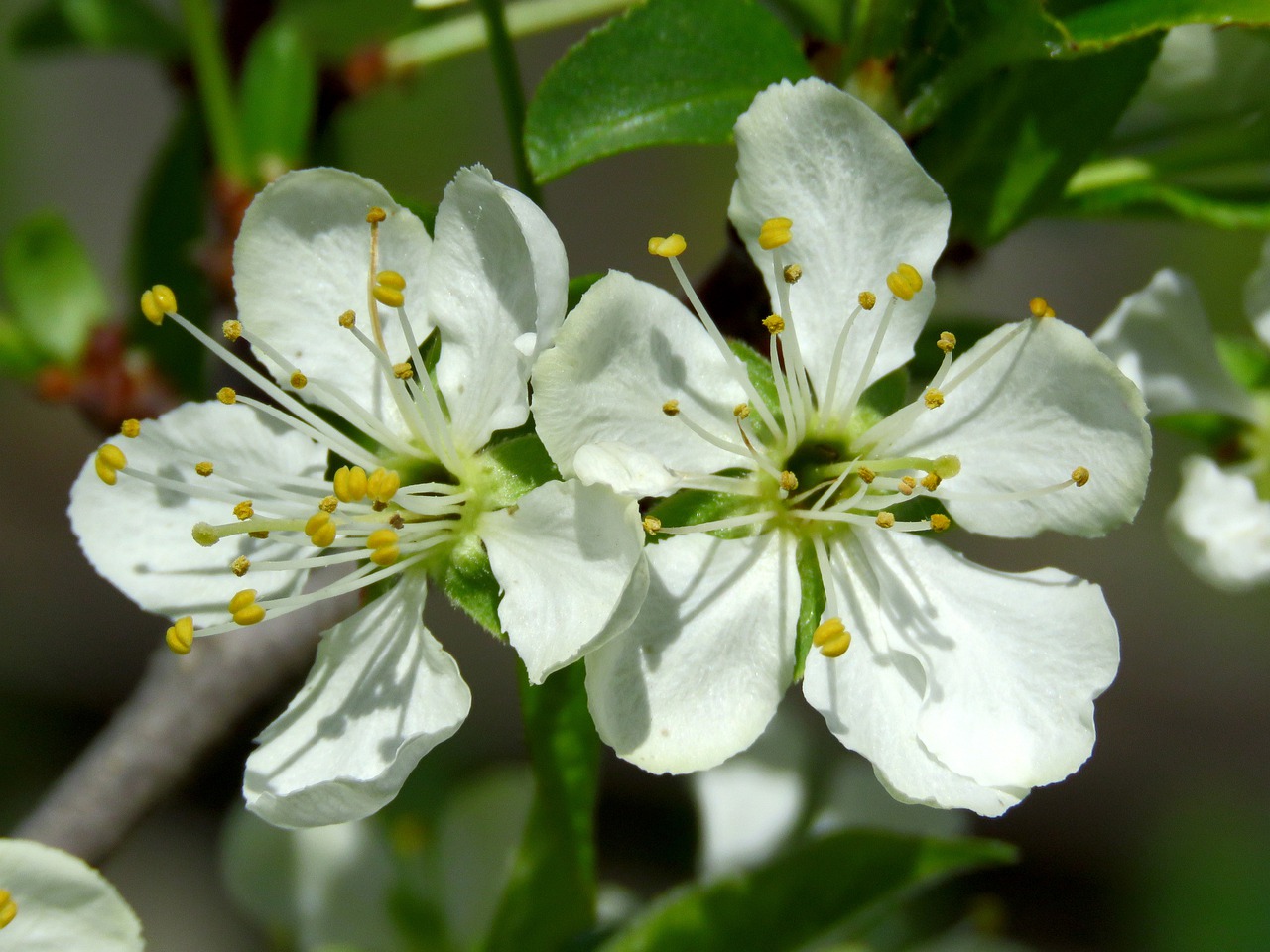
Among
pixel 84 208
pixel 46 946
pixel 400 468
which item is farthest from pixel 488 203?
pixel 84 208

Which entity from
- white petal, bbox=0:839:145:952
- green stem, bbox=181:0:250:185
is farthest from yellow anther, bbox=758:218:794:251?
green stem, bbox=181:0:250:185

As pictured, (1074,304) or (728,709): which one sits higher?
(728,709)

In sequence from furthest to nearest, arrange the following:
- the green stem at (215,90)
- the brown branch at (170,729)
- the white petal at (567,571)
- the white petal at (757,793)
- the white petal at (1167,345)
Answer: the white petal at (757,793), the green stem at (215,90), the brown branch at (170,729), the white petal at (1167,345), the white petal at (567,571)

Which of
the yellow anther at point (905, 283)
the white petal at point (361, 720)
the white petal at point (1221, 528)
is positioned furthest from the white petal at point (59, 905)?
the white petal at point (1221, 528)

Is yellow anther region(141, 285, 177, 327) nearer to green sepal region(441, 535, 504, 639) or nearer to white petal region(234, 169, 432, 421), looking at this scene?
white petal region(234, 169, 432, 421)

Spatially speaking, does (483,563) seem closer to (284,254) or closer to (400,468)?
(400,468)

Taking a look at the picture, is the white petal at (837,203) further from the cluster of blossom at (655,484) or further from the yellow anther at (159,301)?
the yellow anther at (159,301)
